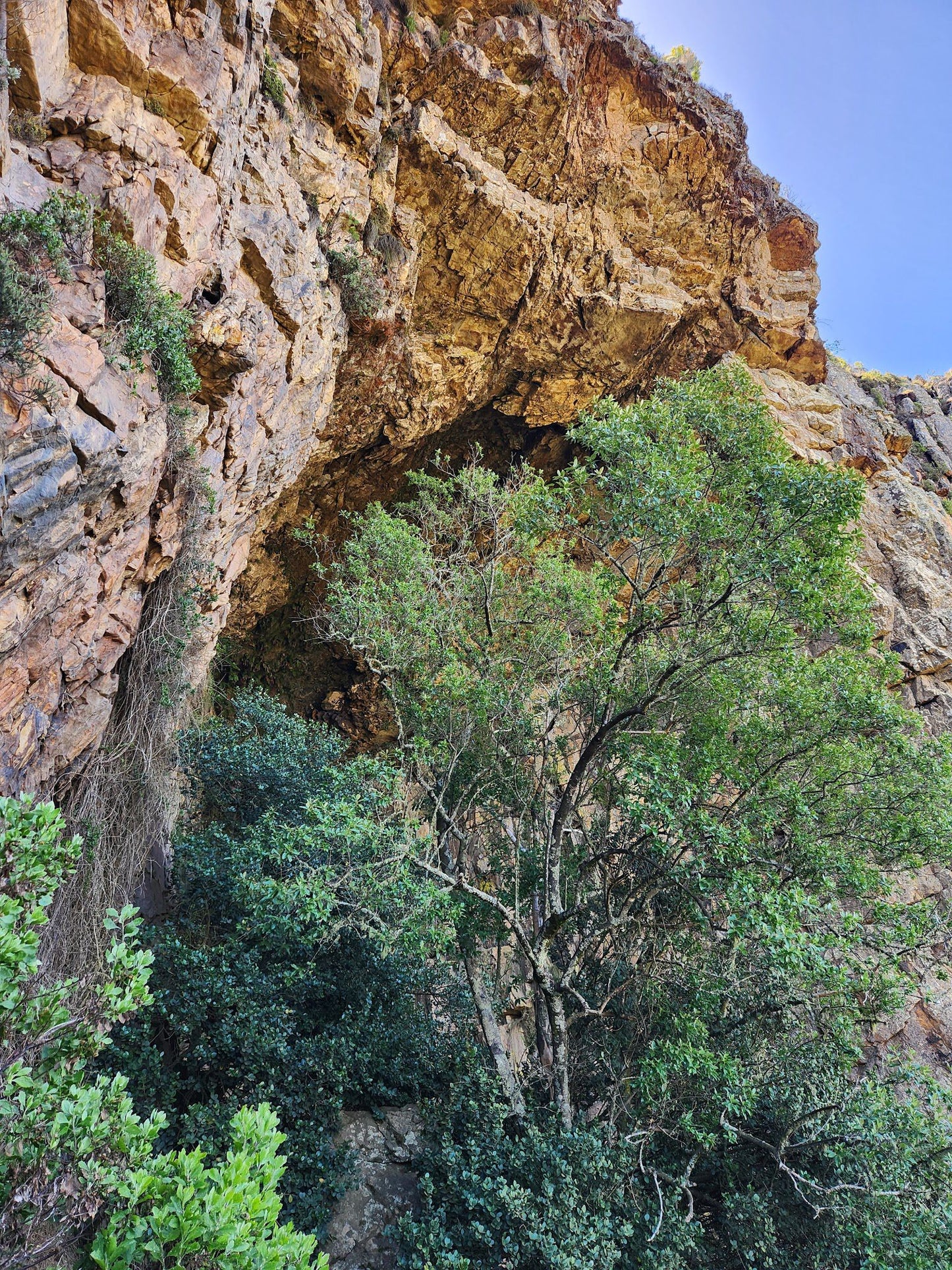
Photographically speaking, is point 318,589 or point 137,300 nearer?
point 137,300

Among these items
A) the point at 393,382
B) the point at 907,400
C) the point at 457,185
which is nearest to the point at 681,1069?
the point at 393,382

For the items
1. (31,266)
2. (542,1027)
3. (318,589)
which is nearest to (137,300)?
(31,266)

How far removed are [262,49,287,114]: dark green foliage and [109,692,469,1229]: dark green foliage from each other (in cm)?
951

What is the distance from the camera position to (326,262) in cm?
1031

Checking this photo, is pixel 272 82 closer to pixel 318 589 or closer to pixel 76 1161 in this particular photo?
pixel 318 589

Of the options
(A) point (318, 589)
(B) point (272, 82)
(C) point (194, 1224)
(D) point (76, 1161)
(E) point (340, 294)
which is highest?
(B) point (272, 82)

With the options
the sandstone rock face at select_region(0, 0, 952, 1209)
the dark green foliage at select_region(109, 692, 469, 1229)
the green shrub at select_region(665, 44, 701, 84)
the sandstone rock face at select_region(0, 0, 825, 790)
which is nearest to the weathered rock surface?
the dark green foliage at select_region(109, 692, 469, 1229)

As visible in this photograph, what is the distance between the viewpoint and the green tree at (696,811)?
649cm

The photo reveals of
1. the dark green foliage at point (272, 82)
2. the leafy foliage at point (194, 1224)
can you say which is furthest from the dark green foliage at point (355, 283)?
the leafy foliage at point (194, 1224)

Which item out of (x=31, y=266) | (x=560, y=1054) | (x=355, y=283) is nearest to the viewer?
(x=31, y=266)

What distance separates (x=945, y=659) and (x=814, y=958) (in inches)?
611

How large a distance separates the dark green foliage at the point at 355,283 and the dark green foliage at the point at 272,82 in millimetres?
2040

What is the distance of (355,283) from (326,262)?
74cm

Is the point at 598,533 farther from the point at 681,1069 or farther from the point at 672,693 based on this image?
the point at 681,1069
